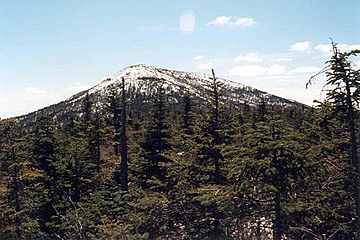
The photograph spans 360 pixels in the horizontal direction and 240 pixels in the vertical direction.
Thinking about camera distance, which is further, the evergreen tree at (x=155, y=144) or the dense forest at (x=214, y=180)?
the evergreen tree at (x=155, y=144)

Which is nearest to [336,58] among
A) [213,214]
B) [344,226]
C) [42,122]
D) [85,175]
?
[344,226]

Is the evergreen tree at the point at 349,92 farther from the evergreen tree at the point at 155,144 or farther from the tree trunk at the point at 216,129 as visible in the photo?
the evergreen tree at the point at 155,144

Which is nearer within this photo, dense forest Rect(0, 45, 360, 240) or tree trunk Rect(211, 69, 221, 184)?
dense forest Rect(0, 45, 360, 240)

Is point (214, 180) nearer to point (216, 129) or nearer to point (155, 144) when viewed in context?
point (216, 129)

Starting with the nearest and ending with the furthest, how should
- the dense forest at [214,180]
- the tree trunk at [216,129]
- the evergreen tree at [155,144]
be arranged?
the dense forest at [214,180] → the tree trunk at [216,129] → the evergreen tree at [155,144]

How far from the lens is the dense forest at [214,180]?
8.62 meters

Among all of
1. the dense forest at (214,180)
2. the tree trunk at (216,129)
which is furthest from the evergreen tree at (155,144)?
the tree trunk at (216,129)

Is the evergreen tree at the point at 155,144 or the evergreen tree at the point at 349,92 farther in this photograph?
the evergreen tree at the point at 155,144

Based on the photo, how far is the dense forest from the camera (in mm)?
8617

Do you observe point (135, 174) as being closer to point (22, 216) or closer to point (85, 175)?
point (85, 175)

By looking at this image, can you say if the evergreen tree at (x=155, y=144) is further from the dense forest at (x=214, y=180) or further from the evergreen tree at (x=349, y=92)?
the evergreen tree at (x=349, y=92)

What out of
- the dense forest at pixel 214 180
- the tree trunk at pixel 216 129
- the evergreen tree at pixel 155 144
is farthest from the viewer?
the evergreen tree at pixel 155 144

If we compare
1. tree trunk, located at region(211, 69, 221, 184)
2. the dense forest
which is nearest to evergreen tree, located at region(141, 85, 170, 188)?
the dense forest

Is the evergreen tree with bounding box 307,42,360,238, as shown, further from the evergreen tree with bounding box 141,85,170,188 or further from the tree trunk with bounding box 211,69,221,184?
the evergreen tree with bounding box 141,85,170,188
